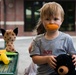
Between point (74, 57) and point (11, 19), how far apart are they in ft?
72.6

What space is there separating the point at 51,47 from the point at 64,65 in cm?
24

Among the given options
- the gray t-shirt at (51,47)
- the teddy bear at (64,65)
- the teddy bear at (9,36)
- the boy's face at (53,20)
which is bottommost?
the teddy bear at (9,36)

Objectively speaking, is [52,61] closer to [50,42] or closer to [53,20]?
[50,42]

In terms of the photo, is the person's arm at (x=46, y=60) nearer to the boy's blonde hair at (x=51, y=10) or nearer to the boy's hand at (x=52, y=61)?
the boy's hand at (x=52, y=61)

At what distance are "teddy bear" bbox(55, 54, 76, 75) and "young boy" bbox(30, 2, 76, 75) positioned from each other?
85 millimetres

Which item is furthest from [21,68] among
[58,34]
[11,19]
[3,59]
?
[11,19]

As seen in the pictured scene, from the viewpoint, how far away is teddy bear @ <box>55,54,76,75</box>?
2170mm

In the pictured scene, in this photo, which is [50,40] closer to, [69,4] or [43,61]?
[43,61]

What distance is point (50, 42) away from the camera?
238 centimetres

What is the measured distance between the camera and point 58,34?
95.4 inches

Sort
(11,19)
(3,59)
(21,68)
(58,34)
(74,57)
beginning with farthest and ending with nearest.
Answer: (11,19) → (21,68) → (3,59) → (58,34) → (74,57)

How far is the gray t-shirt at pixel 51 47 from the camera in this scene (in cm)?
238

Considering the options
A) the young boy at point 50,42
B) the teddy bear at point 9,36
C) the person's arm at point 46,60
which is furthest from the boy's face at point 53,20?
the teddy bear at point 9,36

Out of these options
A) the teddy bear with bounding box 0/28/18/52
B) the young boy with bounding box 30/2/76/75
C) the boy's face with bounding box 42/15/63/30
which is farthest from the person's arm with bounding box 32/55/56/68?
the teddy bear with bounding box 0/28/18/52
